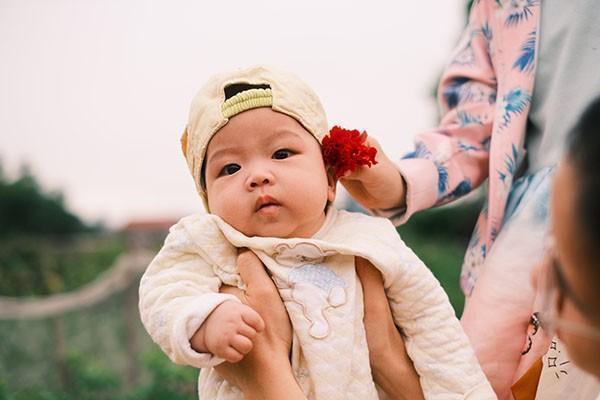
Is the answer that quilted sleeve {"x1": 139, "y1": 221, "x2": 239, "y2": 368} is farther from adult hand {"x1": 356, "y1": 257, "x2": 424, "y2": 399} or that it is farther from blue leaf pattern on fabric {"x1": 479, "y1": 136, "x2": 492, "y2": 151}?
blue leaf pattern on fabric {"x1": 479, "y1": 136, "x2": 492, "y2": 151}

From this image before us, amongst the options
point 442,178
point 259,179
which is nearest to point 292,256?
point 259,179

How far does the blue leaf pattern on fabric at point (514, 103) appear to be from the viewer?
224 cm

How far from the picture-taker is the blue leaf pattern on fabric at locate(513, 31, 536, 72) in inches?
88.2

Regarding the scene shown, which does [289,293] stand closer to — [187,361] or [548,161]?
[187,361]

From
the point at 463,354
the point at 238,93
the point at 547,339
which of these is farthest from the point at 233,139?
the point at 547,339

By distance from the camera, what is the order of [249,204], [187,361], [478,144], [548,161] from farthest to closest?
[478,144], [548,161], [249,204], [187,361]

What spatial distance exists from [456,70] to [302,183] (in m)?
0.82

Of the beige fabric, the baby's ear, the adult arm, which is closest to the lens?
the beige fabric

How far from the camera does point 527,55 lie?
88.6 inches

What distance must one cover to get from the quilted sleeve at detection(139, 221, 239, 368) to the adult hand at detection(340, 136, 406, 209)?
50 centimetres

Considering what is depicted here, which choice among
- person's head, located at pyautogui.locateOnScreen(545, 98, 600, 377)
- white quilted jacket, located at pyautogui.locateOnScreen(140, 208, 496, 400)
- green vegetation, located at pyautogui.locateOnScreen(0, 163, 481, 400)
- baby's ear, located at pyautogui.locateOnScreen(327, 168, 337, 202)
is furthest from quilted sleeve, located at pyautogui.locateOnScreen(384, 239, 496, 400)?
green vegetation, located at pyautogui.locateOnScreen(0, 163, 481, 400)

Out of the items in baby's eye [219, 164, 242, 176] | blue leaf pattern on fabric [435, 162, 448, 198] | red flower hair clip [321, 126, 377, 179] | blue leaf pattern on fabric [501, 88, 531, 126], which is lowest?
blue leaf pattern on fabric [435, 162, 448, 198]

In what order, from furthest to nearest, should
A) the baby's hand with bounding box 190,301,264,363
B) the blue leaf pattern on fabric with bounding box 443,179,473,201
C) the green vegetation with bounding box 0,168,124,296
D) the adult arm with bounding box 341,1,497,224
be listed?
the green vegetation with bounding box 0,168,124,296
the blue leaf pattern on fabric with bounding box 443,179,473,201
the adult arm with bounding box 341,1,497,224
the baby's hand with bounding box 190,301,264,363

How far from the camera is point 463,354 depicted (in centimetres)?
197
